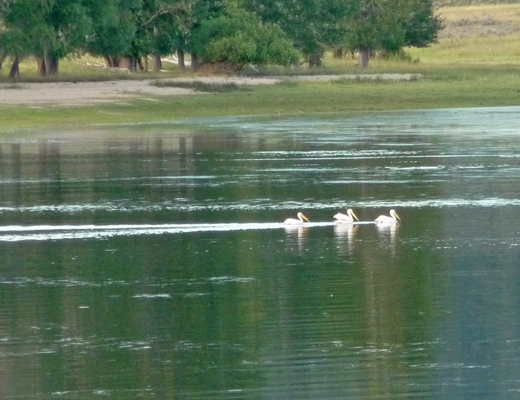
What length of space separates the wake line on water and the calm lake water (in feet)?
0.20

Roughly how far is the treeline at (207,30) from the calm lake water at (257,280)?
2428cm

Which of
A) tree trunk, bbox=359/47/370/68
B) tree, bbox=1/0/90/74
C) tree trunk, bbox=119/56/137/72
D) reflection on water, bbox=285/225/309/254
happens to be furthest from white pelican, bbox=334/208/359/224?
tree trunk, bbox=359/47/370/68

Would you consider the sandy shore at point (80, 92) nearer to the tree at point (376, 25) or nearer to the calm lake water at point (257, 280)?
the calm lake water at point (257, 280)

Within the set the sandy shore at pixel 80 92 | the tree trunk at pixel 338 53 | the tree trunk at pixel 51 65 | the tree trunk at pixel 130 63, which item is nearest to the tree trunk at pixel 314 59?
the tree trunk at pixel 130 63

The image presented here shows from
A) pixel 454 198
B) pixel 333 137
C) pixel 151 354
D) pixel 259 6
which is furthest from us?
pixel 259 6

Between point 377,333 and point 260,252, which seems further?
point 260,252

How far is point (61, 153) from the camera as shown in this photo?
3247cm

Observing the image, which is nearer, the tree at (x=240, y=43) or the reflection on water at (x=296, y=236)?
the reflection on water at (x=296, y=236)

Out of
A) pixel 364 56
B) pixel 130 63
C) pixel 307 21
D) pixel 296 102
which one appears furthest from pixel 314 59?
pixel 296 102

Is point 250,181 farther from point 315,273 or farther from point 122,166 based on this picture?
point 315,273

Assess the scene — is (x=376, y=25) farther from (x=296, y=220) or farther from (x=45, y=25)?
(x=296, y=220)

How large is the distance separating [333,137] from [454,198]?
1531cm

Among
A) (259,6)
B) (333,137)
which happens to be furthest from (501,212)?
(259,6)

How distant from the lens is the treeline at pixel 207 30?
176 feet
